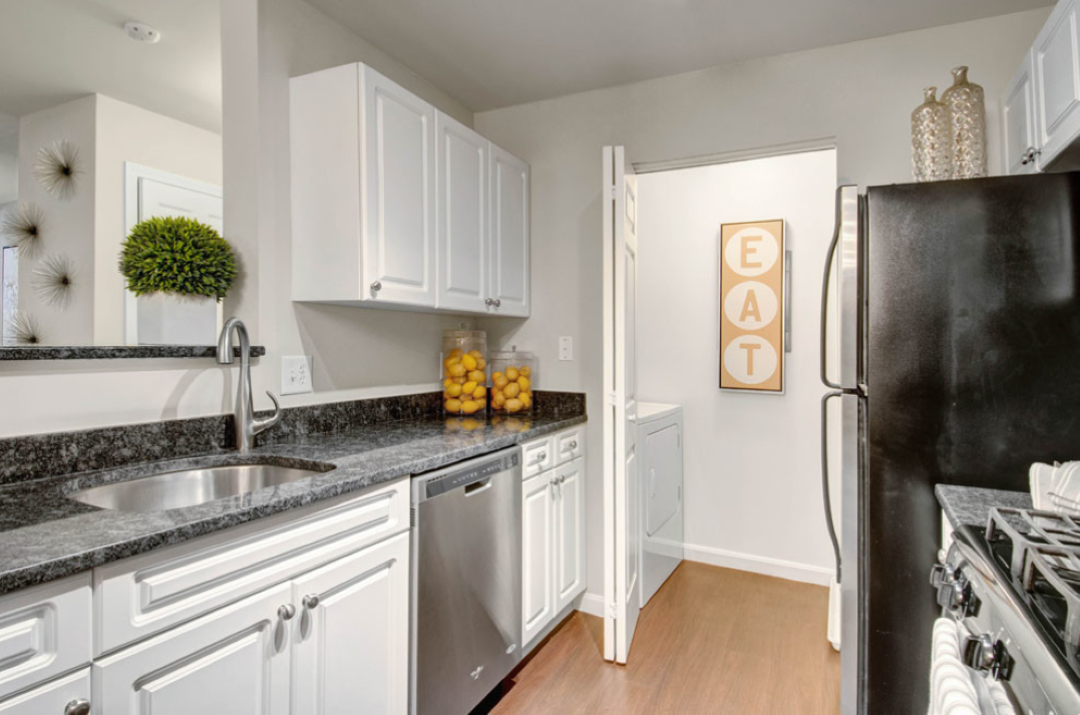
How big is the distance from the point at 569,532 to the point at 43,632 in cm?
183

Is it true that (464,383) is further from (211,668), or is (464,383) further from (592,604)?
(211,668)

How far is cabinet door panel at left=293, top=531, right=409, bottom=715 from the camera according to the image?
120 cm

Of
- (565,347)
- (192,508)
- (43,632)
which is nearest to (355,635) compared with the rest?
(192,508)

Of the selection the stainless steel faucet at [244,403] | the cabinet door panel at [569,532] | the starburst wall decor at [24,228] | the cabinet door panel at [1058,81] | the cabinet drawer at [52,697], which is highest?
the cabinet door panel at [1058,81]

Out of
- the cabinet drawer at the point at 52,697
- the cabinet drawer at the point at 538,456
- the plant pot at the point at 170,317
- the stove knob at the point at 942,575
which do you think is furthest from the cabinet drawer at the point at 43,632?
the stove knob at the point at 942,575

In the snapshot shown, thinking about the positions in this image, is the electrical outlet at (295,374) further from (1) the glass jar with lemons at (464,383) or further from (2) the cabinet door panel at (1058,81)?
(2) the cabinet door panel at (1058,81)

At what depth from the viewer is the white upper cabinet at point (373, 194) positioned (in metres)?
1.74

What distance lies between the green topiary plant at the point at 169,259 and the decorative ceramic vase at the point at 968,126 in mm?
2414

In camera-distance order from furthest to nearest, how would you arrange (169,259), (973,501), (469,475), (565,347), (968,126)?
(565,347) → (968,126) → (469,475) → (169,259) → (973,501)

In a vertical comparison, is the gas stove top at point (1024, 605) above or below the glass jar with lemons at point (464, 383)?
below

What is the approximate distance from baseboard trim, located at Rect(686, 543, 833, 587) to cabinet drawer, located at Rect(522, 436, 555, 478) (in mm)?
1499

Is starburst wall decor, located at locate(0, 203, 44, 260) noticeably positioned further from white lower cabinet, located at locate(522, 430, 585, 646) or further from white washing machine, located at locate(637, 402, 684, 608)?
white washing machine, located at locate(637, 402, 684, 608)

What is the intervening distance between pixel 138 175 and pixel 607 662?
2.96 metres

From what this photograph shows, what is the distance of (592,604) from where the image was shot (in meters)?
2.58
